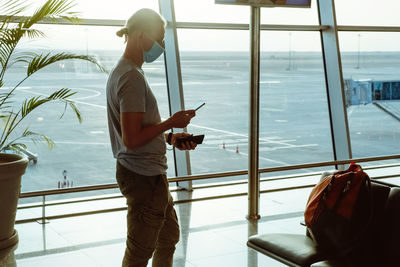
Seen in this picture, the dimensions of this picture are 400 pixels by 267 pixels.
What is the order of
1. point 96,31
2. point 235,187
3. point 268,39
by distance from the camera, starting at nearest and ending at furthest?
point 96,31, point 235,187, point 268,39

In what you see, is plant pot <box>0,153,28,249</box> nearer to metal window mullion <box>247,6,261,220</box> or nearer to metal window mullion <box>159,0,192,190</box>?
metal window mullion <box>247,6,261,220</box>

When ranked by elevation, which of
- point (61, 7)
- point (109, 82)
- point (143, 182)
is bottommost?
point (143, 182)

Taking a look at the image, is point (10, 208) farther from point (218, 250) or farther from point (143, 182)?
point (143, 182)

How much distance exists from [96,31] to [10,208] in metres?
2.68

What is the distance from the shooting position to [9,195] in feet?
15.6

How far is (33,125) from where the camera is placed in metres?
6.81

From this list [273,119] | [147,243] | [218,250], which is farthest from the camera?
[273,119]

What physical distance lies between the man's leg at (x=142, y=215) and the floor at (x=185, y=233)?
5.17 feet

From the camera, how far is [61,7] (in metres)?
4.88

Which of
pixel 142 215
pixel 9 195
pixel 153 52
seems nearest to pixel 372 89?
pixel 9 195

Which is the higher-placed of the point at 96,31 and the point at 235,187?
the point at 96,31

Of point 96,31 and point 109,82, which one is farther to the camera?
point 96,31

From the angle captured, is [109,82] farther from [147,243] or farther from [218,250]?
[218,250]

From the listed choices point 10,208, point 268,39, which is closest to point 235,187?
point 268,39
